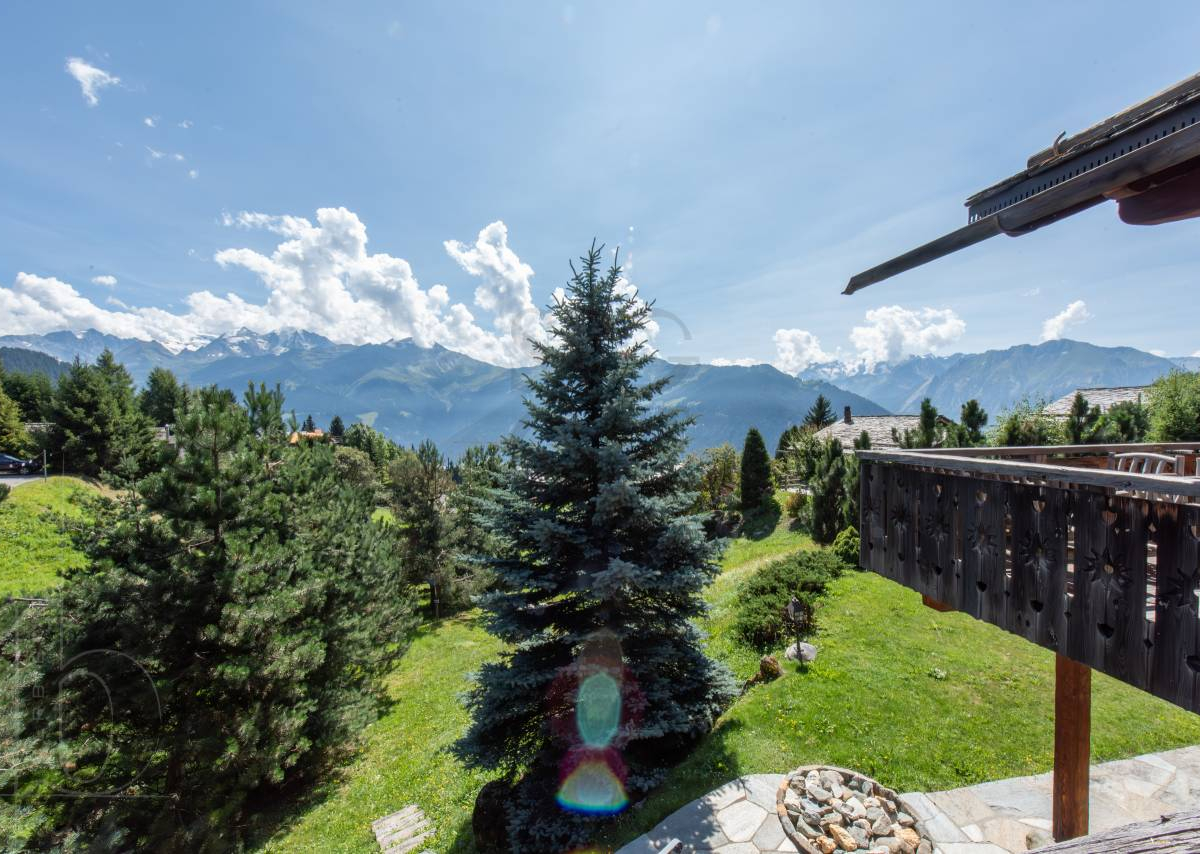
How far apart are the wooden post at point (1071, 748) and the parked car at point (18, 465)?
175 ft

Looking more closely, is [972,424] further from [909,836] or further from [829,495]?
[909,836]

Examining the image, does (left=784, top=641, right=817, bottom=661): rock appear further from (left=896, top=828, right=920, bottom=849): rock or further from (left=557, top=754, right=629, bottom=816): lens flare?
(left=557, top=754, right=629, bottom=816): lens flare

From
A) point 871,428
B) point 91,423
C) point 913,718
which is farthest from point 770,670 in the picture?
point 91,423

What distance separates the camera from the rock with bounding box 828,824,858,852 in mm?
5992

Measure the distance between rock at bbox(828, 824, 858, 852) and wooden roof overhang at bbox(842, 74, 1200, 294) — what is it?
22.8 feet

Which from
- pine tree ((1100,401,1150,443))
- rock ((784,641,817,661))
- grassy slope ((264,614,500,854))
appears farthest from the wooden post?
pine tree ((1100,401,1150,443))

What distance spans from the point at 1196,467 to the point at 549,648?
27.1 feet

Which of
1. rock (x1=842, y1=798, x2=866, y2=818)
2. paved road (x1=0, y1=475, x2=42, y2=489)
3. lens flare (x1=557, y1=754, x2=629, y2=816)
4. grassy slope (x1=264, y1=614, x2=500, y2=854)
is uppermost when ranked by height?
paved road (x1=0, y1=475, x2=42, y2=489)

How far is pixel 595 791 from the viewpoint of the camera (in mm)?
7387

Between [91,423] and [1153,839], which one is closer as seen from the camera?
[1153,839]

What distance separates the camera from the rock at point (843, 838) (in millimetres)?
5992

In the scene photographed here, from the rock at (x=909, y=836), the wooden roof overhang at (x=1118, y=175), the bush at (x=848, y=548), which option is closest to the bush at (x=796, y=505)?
the bush at (x=848, y=548)

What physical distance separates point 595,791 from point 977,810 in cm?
529

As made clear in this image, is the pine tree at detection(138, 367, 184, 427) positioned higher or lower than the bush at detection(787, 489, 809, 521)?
higher
